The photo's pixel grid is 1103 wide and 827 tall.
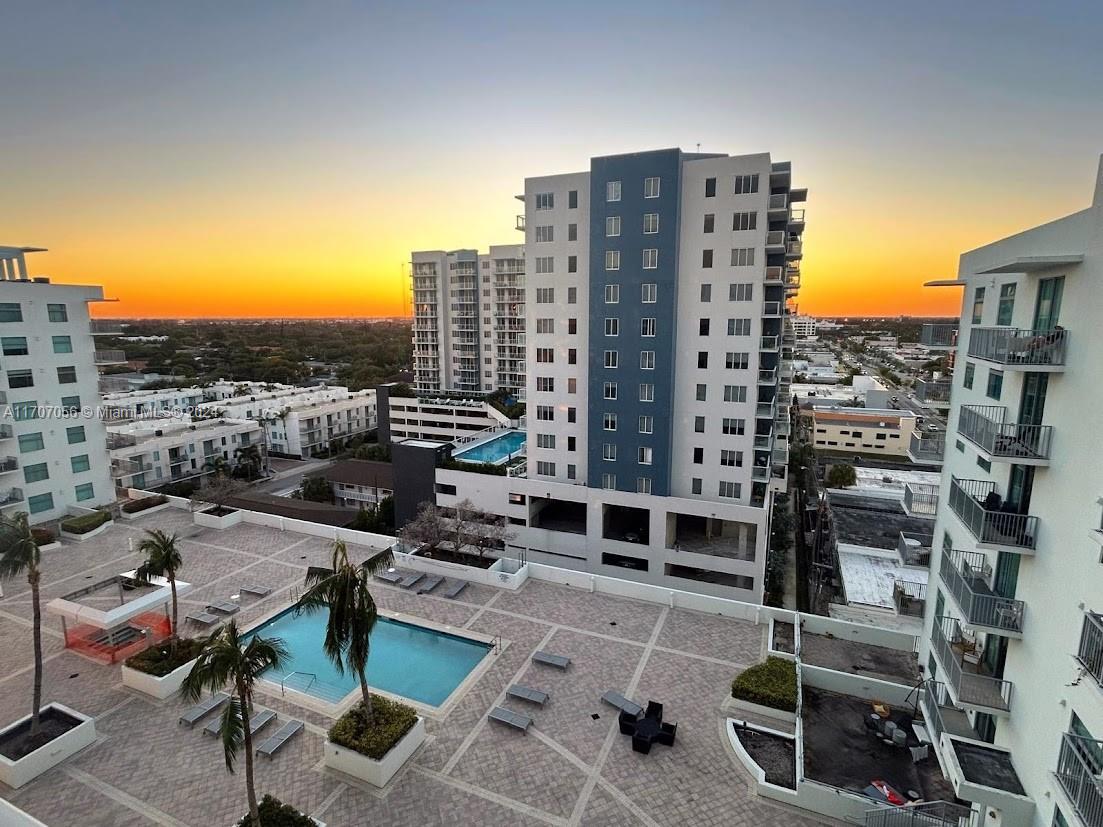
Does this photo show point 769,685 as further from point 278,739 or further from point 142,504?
point 142,504

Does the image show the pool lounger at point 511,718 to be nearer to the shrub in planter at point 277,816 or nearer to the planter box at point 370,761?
the planter box at point 370,761

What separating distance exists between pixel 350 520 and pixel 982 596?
4187cm

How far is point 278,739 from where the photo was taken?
1563 centimetres

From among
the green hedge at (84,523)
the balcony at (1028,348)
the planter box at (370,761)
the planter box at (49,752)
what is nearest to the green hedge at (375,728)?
the planter box at (370,761)

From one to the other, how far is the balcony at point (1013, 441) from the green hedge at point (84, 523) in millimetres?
40500

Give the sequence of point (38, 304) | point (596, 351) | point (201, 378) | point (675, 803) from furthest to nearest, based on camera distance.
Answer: point (201, 378) → point (596, 351) → point (38, 304) → point (675, 803)

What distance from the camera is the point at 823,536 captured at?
4466 centimetres

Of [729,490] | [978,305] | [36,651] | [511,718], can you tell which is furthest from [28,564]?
[729,490]

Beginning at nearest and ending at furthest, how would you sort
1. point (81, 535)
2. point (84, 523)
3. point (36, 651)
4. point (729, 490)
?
point (36, 651), point (81, 535), point (84, 523), point (729, 490)

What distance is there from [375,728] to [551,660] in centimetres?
650

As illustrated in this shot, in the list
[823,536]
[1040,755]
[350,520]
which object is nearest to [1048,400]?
[1040,755]

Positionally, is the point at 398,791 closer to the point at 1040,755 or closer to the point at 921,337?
the point at 1040,755

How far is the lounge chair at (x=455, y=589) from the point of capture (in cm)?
2432

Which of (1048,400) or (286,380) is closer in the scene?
(1048,400)
